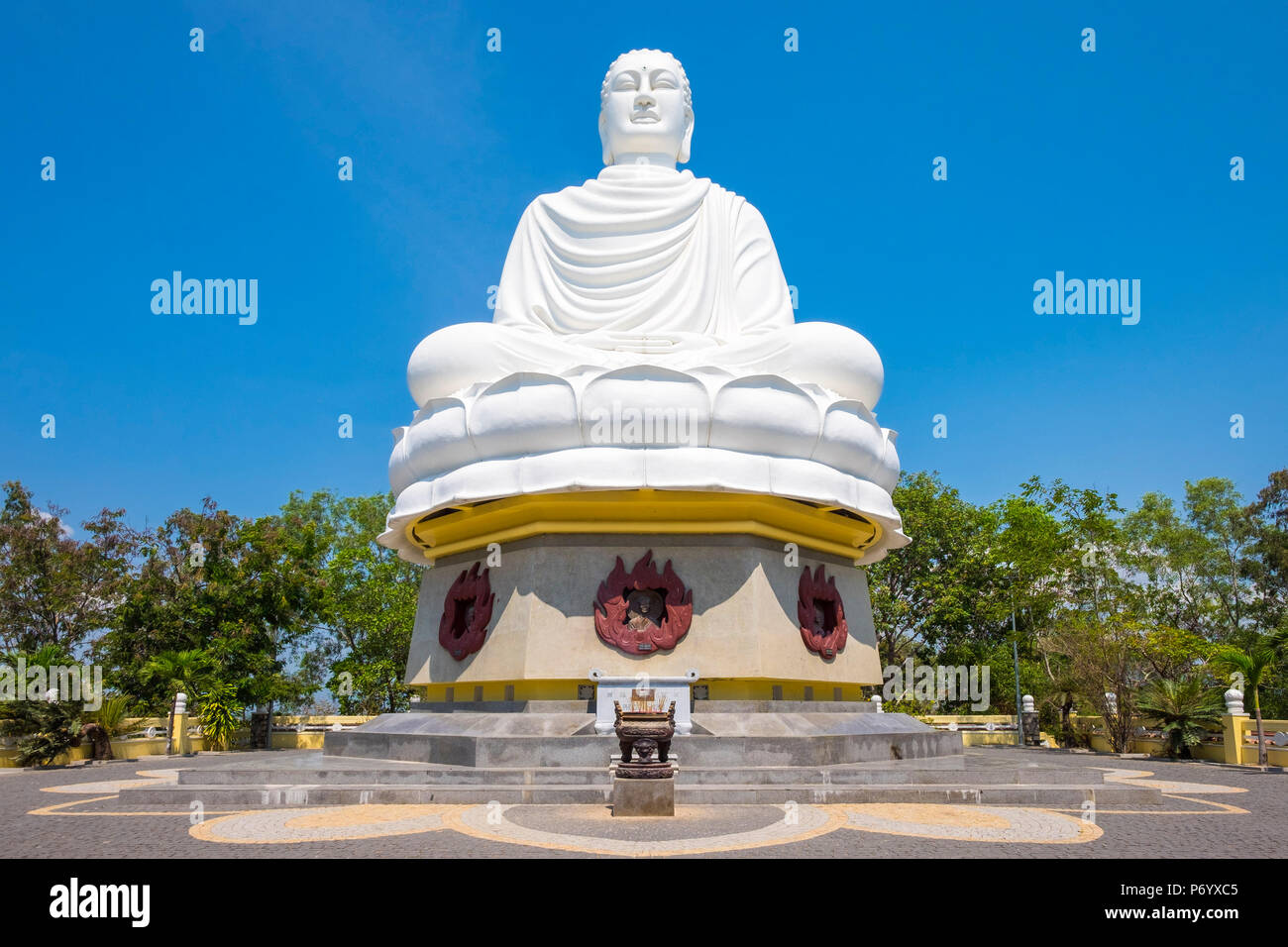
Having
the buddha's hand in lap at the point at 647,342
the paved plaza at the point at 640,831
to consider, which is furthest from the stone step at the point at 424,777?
the buddha's hand in lap at the point at 647,342

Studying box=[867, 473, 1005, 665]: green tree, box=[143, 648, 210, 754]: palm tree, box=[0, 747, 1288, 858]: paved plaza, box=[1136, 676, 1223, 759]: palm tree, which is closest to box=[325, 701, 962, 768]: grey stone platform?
box=[0, 747, 1288, 858]: paved plaza

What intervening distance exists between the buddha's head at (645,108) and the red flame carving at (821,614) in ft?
29.1

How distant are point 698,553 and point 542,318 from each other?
545 centimetres

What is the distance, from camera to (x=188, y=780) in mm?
10172

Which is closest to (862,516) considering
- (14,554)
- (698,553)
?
(698,553)

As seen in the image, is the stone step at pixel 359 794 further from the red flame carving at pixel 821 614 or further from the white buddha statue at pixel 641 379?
the red flame carving at pixel 821 614

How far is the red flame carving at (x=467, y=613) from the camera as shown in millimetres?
12625

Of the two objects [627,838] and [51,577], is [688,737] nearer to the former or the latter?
[627,838]

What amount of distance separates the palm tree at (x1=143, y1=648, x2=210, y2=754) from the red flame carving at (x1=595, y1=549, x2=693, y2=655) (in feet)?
44.9

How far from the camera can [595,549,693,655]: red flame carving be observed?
38.5 feet

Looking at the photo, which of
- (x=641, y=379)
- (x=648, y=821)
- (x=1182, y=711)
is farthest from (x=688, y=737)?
(x=1182, y=711)

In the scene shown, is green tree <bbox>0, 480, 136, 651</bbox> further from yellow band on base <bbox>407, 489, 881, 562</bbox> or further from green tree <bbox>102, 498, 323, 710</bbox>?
yellow band on base <bbox>407, 489, 881, 562</bbox>

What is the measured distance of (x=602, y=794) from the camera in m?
8.98

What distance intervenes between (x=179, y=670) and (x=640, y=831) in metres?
17.6
